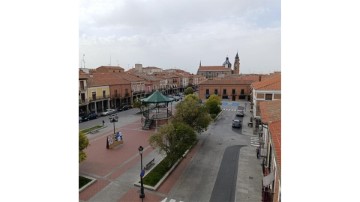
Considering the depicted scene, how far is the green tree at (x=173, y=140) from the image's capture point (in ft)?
43.7

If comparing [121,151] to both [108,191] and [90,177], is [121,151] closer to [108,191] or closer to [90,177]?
[90,177]

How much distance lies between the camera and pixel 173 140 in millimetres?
13414

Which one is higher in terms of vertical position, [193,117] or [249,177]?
[193,117]

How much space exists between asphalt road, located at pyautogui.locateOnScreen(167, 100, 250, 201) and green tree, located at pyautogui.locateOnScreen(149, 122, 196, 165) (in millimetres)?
1421

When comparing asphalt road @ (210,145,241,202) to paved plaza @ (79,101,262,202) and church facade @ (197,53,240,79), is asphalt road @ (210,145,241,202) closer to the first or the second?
paved plaza @ (79,101,262,202)

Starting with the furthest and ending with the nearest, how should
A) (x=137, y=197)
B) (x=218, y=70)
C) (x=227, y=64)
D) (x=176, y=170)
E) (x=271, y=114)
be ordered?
(x=227, y=64)
(x=218, y=70)
(x=176, y=170)
(x=271, y=114)
(x=137, y=197)

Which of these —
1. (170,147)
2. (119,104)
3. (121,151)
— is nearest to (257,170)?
(170,147)

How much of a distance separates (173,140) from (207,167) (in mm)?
3019

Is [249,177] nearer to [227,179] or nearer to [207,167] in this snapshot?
[227,179]

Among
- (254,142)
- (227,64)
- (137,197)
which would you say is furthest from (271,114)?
(227,64)

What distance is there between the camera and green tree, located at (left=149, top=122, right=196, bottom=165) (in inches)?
525
